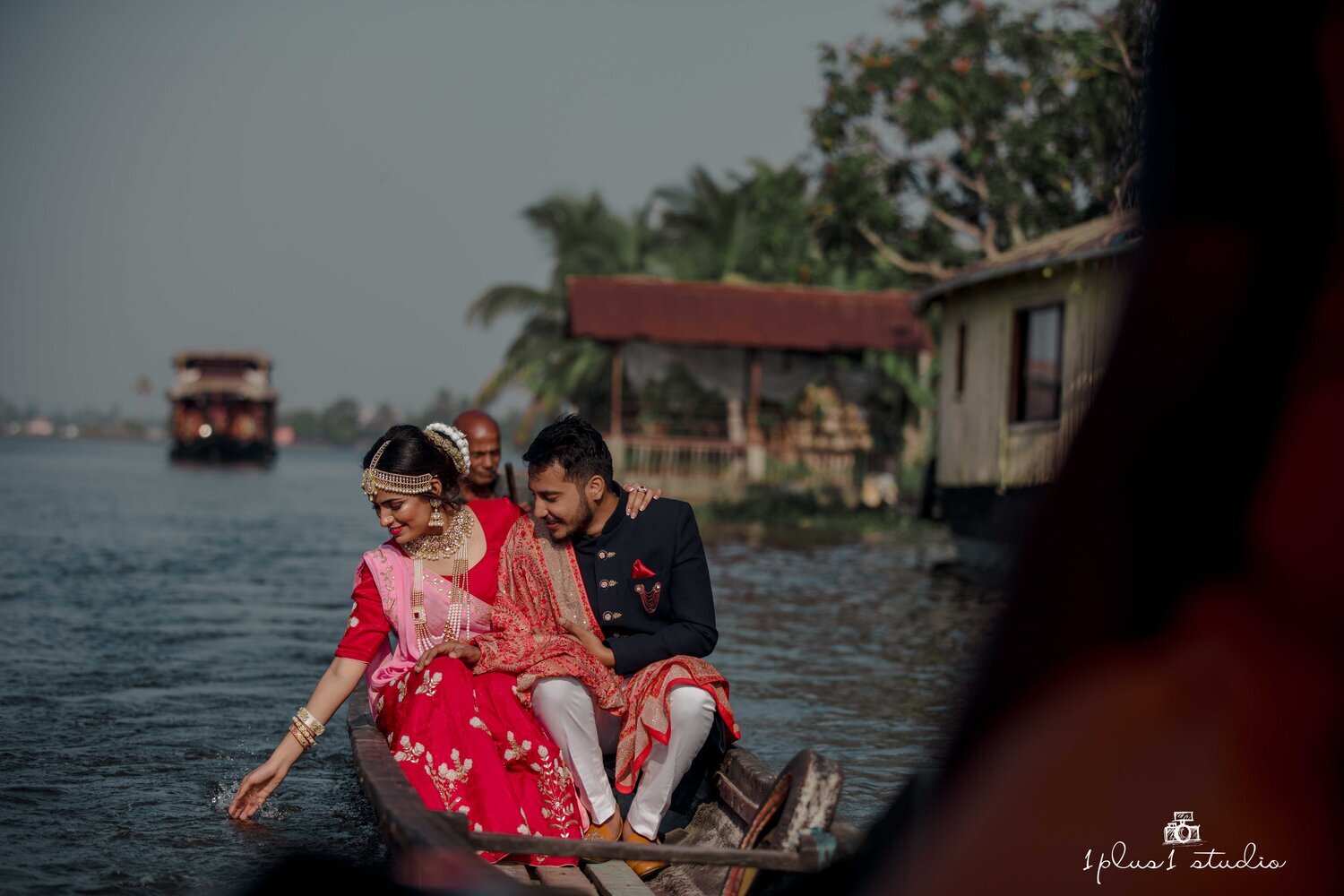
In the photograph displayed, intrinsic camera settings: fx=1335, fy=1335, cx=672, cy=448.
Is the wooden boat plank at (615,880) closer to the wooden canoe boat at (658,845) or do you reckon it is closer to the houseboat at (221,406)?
the wooden canoe boat at (658,845)

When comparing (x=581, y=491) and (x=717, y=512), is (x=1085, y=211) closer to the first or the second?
(x=717, y=512)

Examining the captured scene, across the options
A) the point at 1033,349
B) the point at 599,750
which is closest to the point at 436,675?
the point at 599,750

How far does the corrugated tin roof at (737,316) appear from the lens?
22703 mm

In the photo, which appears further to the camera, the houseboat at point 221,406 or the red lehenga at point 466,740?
the houseboat at point 221,406

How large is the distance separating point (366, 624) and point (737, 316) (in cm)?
1949

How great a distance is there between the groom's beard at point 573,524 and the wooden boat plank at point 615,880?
96 centimetres

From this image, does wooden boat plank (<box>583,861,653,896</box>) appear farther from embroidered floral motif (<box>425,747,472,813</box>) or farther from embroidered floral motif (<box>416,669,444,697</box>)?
embroidered floral motif (<box>416,669,444,697</box>)

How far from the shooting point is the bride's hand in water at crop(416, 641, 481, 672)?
A: 396 cm

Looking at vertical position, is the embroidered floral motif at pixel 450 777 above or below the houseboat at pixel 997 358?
below

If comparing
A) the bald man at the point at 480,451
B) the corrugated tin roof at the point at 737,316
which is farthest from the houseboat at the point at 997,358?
the corrugated tin roof at the point at 737,316

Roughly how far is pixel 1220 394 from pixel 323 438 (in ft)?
483

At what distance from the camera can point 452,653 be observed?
13.0 ft

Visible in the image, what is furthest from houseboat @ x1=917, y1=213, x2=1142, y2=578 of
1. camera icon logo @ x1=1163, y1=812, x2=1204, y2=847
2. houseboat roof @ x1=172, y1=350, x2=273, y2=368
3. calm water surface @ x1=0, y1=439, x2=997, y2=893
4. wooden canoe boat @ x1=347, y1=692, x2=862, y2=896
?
houseboat roof @ x1=172, y1=350, x2=273, y2=368

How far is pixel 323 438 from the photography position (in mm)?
143500
